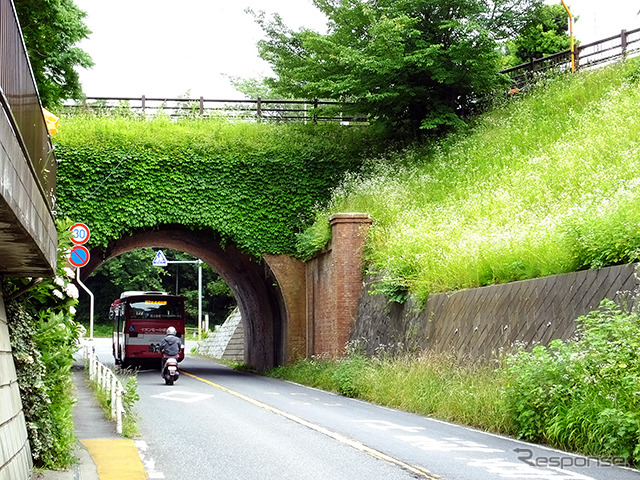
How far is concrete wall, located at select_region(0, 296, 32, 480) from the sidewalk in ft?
2.01

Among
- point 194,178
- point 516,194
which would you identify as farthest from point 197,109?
point 516,194

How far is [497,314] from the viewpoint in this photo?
15430 millimetres

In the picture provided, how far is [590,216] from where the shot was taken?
46.2ft

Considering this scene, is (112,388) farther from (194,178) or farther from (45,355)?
(194,178)

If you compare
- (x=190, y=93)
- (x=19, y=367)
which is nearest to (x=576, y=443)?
(x=19, y=367)

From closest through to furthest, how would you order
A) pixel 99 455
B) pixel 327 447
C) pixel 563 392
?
pixel 99 455
pixel 327 447
pixel 563 392

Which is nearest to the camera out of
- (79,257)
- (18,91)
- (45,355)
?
(18,91)

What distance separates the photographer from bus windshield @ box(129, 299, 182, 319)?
35625 mm

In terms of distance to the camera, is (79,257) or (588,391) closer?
Answer: (588,391)

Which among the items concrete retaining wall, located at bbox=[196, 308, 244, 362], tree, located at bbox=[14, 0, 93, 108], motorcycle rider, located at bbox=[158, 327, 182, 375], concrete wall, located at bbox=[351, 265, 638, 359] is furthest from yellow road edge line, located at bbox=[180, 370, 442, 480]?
concrete retaining wall, located at bbox=[196, 308, 244, 362]

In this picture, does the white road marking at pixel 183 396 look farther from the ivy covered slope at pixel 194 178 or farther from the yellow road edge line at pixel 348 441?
the ivy covered slope at pixel 194 178

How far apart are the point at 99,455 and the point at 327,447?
9.25 ft

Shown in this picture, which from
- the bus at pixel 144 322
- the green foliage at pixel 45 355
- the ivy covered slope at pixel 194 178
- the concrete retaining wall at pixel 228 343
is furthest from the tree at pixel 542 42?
the green foliage at pixel 45 355

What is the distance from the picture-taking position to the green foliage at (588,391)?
9602 millimetres
